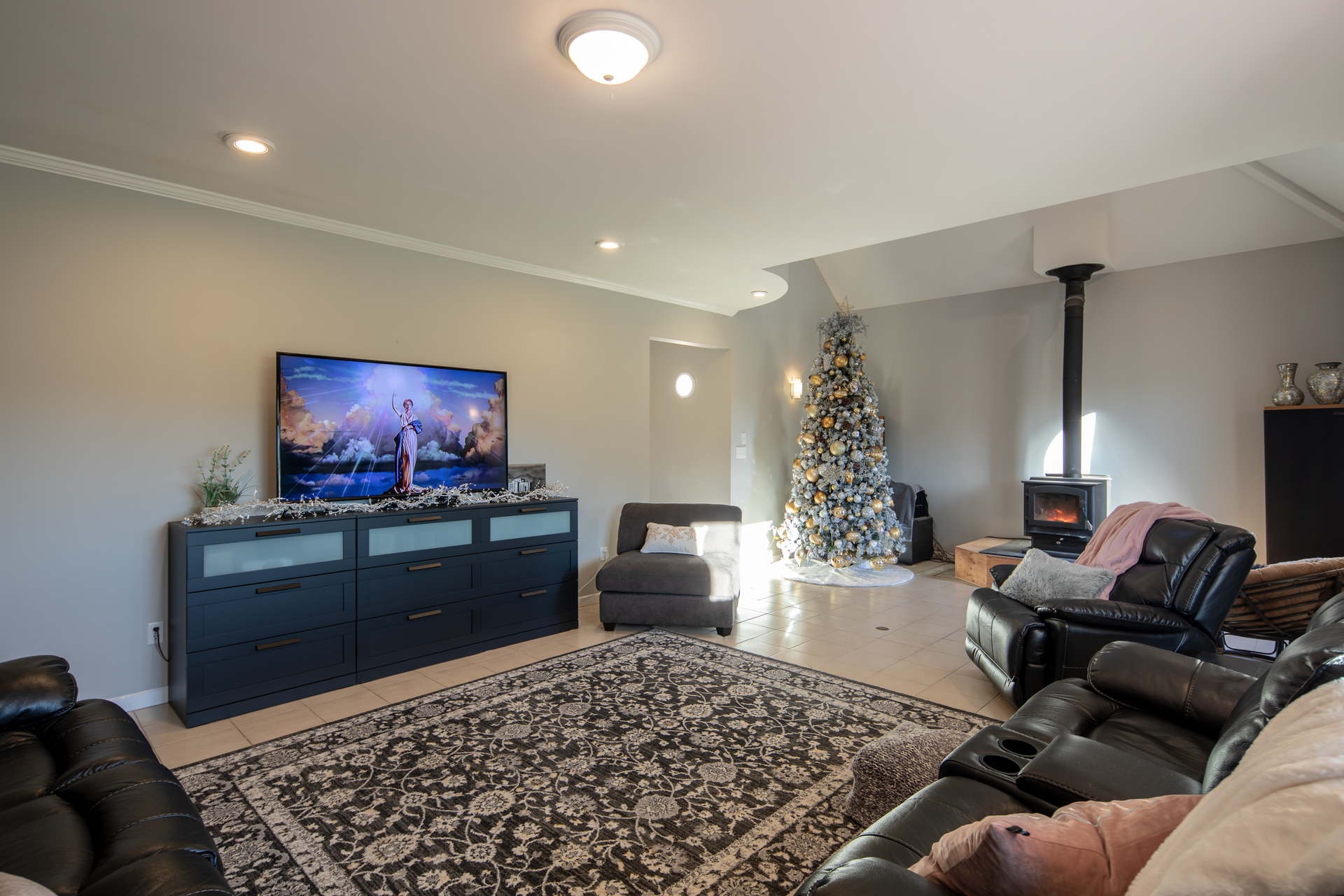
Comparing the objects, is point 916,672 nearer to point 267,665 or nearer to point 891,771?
point 891,771

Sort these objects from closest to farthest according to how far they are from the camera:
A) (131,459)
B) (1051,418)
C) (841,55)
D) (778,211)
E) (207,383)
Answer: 1. (841,55)
2. (131,459)
3. (207,383)
4. (778,211)
5. (1051,418)

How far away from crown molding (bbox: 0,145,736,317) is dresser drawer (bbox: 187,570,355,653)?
2.09 m

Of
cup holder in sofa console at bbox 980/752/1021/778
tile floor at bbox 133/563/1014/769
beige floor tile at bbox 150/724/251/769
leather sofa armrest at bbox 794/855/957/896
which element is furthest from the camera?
tile floor at bbox 133/563/1014/769

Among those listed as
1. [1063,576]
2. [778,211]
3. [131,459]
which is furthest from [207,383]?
[1063,576]

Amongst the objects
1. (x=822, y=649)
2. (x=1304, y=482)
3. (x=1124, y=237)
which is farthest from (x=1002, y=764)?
(x=1124, y=237)

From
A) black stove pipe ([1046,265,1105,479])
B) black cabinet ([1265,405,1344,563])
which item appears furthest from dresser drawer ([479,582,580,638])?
black cabinet ([1265,405,1344,563])

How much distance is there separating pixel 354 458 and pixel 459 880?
2.71 m

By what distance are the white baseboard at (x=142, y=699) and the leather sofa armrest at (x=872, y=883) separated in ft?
12.4

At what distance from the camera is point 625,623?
4770 millimetres

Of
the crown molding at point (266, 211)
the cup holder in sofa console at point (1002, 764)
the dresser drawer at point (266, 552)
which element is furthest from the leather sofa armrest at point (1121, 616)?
the crown molding at point (266, 211)

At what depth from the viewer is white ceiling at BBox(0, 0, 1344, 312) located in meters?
2.17

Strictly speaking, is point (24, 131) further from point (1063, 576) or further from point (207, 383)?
point (1063, 576)

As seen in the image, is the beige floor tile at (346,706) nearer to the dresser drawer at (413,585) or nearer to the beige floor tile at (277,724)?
the beige floor tile at (277,724)

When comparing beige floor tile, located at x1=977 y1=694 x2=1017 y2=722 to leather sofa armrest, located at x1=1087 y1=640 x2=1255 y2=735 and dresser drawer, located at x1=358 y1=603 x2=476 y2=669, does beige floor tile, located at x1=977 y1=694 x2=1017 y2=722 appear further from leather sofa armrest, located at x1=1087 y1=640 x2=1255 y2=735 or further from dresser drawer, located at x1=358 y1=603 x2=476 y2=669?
dresser drawer, located at x1=358 y1=603 x2=476 y2=669
